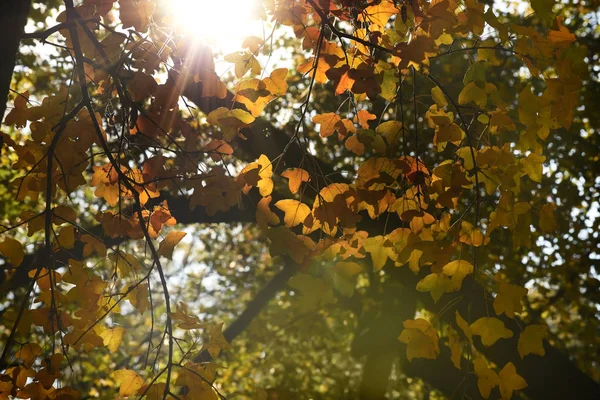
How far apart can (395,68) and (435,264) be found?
72 centimetres

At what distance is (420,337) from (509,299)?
0.33 metres

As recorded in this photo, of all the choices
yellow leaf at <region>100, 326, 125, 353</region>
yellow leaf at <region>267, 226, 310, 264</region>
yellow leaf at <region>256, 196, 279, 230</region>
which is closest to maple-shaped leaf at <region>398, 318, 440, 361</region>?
yellow leaf at <region>267, 226, 310, 264</region>

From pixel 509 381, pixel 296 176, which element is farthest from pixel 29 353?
pixel 509 381

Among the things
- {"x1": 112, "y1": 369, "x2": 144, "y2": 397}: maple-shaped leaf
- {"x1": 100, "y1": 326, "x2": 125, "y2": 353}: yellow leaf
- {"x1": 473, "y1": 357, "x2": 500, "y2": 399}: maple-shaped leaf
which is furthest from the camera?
{"x1": 100, "y1": 326, "x2": 125, "y2": 353}: yellow leaf

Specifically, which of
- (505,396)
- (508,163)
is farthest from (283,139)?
(505,396)

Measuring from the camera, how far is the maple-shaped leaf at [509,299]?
1863 millimetres

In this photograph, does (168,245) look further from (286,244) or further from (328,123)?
(328,123)

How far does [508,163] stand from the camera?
2027mm

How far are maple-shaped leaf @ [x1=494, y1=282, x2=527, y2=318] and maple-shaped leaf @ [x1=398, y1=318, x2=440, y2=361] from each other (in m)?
0.24

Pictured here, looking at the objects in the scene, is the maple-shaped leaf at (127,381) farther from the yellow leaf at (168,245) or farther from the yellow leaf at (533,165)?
the yellow leaf at (533,165)

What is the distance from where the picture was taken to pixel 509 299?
6.17ft

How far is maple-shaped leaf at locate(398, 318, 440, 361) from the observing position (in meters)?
1.92

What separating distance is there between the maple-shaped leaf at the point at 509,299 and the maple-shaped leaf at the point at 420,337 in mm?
236

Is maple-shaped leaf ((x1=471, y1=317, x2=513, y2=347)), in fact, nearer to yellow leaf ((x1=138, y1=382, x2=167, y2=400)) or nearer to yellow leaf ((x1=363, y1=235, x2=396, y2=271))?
yellow leaf ((x1=363, y1=235, x2=396, y2=271))
